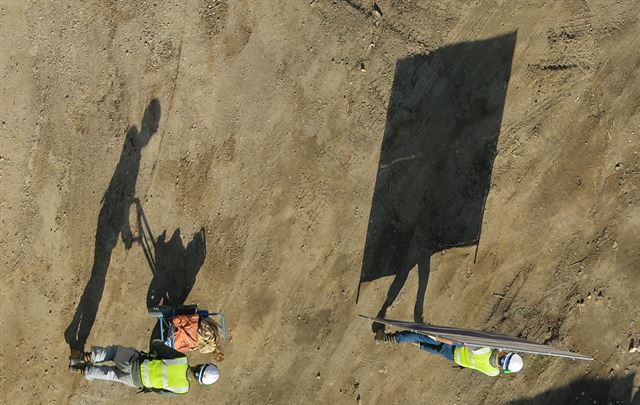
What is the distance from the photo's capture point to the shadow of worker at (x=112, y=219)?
8.30 m


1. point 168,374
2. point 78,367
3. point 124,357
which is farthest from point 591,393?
point 78,367

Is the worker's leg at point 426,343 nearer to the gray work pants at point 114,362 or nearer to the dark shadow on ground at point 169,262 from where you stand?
the dark shadow on ground at point 169,262

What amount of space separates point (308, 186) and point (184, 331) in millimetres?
2939

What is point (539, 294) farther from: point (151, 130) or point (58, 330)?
point (58, 330)

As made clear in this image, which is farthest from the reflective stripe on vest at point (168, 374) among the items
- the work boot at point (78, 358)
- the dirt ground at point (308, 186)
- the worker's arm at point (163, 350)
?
the work boot at point (78, 358)

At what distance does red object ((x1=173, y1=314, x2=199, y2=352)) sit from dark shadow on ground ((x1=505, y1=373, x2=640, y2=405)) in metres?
5.46

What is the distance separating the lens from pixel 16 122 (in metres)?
8.24

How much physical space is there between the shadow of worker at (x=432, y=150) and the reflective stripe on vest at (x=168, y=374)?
3.12 meters

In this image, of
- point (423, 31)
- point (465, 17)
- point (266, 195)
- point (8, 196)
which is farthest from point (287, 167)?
point (8, 196)

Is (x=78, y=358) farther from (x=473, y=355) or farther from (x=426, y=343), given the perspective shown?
(x=473, y=355)

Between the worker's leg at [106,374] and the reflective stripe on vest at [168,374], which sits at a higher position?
the reflective stripe on vest at [168,374]

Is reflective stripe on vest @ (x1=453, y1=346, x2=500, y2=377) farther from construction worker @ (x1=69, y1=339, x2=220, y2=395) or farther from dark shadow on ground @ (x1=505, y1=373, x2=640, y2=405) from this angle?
construction worker @ (x1=69, y1=339, x2=220, y2=395)

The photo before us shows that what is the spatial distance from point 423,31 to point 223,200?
428cm

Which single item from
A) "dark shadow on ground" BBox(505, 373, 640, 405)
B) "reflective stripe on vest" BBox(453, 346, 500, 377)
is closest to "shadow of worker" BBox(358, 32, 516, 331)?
"reflective stripe on vest" BBox(453, 346, 500, 377)
